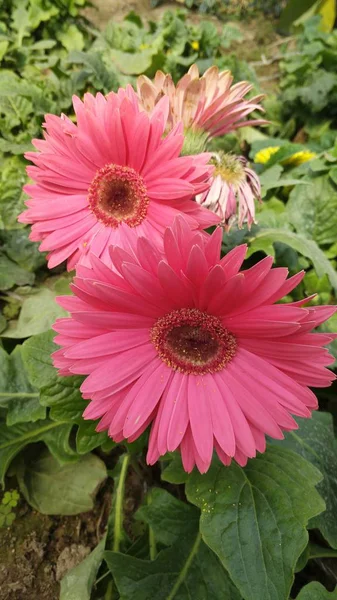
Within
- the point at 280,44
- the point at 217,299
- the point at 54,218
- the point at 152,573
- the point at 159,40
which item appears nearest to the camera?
the point at 217,299

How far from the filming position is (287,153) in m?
2.15

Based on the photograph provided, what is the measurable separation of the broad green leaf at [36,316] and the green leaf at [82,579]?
0.68m

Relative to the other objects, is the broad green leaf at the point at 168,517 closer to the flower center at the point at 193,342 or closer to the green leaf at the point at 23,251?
the flower center at the point at 193,342

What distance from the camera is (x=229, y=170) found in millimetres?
1209

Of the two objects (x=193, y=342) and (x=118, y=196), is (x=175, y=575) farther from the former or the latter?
(x=118, y=196)

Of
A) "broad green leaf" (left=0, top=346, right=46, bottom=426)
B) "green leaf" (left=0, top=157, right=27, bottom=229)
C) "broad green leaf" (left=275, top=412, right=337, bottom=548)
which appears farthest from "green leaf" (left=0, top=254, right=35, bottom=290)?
"broad green leaf" (left=275, top=412, right=337, bottom=548)

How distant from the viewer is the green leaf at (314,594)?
1057mm

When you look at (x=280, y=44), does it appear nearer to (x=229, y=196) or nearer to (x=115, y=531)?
(x=229, y=196)

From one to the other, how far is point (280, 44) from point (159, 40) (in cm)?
159

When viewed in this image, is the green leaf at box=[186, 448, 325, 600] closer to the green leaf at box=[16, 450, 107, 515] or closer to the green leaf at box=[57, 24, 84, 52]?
the green leaf at box=[16, 450, 107, 515]

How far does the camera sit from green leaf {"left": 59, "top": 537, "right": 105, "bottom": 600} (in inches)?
45.5

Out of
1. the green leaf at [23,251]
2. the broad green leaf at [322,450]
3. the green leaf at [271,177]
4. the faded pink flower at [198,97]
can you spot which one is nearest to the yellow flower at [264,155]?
the green leaf at [271,177]

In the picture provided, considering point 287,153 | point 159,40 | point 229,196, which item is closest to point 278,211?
point 287,153

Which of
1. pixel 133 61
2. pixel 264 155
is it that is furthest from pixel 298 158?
pixel 133 61
